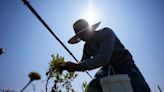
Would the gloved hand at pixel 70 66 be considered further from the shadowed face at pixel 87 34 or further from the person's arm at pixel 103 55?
the shadowed face at pixel 87 34

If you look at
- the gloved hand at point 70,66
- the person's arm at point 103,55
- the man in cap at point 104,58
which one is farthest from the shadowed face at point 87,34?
the gloved hand at point 70,66

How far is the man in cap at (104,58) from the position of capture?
3090 millimetres

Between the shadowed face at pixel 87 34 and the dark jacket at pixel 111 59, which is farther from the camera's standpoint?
the shadowed face at pixel 87 34

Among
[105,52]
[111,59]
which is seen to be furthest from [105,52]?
[111,59]

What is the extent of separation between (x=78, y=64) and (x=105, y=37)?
0.50m

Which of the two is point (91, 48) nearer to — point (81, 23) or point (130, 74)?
point (81, 23)

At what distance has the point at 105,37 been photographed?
3.24m

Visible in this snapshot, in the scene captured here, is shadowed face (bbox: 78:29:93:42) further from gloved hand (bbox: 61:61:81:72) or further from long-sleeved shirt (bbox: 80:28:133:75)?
gloved hand (bbox: 61:61:81:72)

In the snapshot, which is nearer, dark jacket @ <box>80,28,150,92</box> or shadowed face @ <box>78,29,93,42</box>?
dark jacket @ <box>80,28,150,92</box>

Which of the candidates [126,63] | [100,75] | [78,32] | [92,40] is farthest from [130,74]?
[78,32]

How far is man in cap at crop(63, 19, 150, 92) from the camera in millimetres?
3090

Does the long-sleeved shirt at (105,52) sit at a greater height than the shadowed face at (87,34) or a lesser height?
lesser

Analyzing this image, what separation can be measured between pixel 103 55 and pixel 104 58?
4 cm

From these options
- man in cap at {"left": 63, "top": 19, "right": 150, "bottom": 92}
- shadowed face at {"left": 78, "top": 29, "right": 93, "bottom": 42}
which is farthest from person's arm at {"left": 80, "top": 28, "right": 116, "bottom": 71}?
shadowed face at {"left": 78, "top": 29, "right": 93, "bottom": 42}
